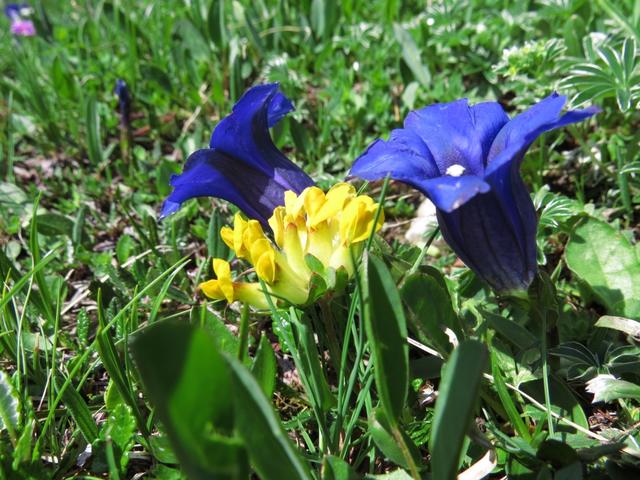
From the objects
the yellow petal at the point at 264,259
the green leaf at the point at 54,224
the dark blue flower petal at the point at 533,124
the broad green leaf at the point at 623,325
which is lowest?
the broad green leaf at the point at 623,325

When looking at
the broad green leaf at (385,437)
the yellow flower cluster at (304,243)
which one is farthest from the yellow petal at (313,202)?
the broad green leaf at (385,437)

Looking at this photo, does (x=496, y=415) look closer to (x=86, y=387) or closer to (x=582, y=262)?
(x=582, y=262)

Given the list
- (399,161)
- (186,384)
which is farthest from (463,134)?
(186,384)

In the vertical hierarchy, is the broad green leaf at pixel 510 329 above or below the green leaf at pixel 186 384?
below

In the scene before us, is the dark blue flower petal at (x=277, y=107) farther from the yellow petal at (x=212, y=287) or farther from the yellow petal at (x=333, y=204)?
the yellow petal at (x=212, y=287)

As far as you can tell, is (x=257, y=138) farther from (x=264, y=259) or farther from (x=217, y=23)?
(x=217, y=23)

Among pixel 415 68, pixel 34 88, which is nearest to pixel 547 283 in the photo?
pixel 415 68
